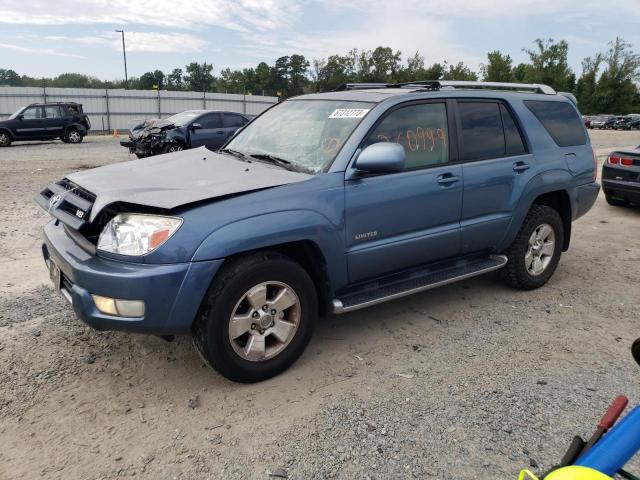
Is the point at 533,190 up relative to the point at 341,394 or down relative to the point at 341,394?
up

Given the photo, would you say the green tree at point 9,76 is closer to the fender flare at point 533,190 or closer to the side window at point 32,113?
the side window at point 32,113

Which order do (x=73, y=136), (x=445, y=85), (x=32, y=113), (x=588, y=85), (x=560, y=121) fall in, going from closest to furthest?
(x=445, y=85) → (x=560, y=121) → (x=32, y=113) → (x=73, y=136) → (x=588, y=85)

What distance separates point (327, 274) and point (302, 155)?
87 centimetres

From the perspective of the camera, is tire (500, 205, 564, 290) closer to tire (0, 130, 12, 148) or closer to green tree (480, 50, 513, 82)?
tire (0, 130, 12, 148)

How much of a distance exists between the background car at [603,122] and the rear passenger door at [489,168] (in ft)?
162

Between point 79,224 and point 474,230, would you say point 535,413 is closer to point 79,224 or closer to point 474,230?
point 474,230

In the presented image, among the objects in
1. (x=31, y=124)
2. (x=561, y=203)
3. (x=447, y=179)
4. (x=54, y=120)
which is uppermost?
(x=54, y=120)

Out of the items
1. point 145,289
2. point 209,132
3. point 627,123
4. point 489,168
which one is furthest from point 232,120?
point 627,123

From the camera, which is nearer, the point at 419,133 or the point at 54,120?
the point at 419,133

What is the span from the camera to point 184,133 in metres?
13.0

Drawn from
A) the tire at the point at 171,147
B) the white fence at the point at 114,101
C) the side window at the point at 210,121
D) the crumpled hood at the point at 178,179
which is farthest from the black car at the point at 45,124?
the crumpled hood at the point at 178,179

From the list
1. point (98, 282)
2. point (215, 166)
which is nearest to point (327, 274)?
point (215, 166)

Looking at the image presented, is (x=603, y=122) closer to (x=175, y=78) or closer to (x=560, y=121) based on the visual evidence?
(x=560, y=121)

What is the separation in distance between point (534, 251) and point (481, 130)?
1.29 metres
